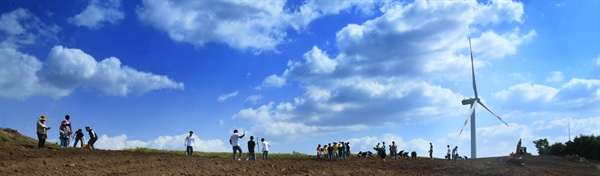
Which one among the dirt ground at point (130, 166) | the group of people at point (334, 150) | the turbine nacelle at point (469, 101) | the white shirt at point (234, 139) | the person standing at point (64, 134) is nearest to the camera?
the dirt ground at point (130, 166)

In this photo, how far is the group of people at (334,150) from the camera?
37.1m

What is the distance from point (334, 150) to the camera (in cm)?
3809

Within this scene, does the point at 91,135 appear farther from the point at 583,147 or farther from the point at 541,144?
the point at 541,144

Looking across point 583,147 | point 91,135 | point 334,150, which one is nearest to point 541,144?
point 583,147

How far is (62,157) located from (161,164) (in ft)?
15.6

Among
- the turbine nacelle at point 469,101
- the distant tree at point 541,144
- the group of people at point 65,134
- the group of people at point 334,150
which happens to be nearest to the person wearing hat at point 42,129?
the group of people at point 65,134

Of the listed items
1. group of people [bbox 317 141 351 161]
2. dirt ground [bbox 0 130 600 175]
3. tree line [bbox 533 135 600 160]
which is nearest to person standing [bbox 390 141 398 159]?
group of people [bbox 317 141 351 161]

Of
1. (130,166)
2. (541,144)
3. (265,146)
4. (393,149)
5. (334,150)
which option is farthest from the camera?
(541,144)

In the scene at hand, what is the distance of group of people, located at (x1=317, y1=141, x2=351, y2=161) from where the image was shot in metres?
37.1

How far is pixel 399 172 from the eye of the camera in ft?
93.1

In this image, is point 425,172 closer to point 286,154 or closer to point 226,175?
point 226,175

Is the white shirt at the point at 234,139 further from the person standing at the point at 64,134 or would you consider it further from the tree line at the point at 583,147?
the tree line at the point at 583,147

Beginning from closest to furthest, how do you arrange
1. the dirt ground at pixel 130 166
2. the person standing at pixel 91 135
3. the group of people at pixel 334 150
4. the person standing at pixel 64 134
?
1. the dirt ground at pixel 130 166
2. the person standing at pixel 64 134
3. the person standing at pixel 91 135
4. the group of people at pixel 334 150

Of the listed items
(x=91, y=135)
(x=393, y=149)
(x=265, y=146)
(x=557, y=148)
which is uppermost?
(x=91, y=135)
